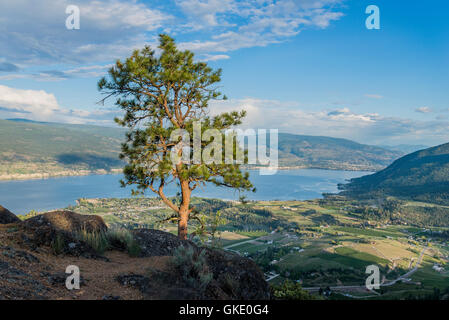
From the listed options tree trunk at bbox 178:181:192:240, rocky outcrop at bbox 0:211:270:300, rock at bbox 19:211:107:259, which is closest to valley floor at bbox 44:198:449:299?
tree trunk at bbox 178:181:192:240

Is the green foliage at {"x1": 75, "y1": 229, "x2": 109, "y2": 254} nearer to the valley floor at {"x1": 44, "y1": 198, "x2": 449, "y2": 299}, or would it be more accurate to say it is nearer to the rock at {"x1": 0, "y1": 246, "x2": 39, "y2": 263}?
the rock at {"x1": 0, "y1": 246, "x2": 39, "y2": 263}

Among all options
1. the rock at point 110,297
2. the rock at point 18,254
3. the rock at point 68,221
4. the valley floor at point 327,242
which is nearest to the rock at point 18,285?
the rock at point 18,254

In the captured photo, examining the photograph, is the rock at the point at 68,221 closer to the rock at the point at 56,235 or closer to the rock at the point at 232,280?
the rock at the point at 56,235

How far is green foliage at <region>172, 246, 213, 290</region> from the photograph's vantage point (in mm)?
5594

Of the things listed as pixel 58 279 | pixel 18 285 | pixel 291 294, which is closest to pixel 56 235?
pixel 58 279

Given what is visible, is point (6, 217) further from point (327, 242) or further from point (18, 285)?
point (327, 242)

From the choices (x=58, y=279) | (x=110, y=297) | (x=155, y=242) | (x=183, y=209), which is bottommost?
(x=155, y=242)

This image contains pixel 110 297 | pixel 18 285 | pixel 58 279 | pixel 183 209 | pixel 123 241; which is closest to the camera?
pixel 18 285

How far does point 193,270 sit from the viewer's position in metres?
6.09

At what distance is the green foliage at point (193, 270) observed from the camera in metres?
5.59

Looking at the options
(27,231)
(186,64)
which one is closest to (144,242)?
(27,231)

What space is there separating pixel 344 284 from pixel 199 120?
52.9 metres

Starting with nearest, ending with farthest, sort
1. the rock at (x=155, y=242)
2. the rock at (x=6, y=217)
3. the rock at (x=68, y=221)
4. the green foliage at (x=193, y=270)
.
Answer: the green foliage at (x=193, y=270)
the rock at (x=68, y=221)
the rock at (x=155, y=242)
the rock at (x=6, y=217)

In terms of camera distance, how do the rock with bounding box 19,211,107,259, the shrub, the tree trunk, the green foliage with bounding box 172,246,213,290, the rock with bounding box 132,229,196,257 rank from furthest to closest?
the tree trunk
the rock with bounding box 132,229,196,257
the shrub
the rock with bounding box 19,211,107,259
the green foliage with bounding box 172,246,213,290
